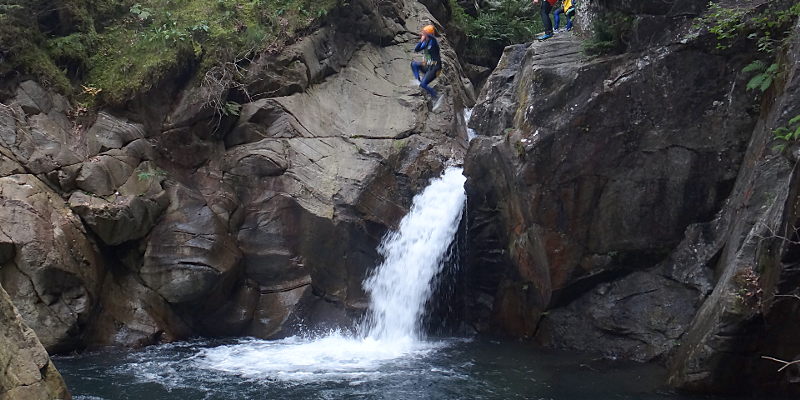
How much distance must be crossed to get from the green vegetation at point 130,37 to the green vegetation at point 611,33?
7488 mm

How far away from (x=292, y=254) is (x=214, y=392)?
4527 millimetres

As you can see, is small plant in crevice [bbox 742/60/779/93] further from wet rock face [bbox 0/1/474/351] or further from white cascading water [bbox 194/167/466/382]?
wet rock face [bbox 0/1/474/351]

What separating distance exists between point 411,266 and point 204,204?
4.45 metres

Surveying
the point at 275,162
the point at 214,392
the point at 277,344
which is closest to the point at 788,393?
the point at 214,392

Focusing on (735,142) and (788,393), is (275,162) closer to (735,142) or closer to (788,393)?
(735,142)

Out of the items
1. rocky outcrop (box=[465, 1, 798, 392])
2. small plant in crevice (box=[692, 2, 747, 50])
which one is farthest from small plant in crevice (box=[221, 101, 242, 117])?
small plant in crevice (box=[692, 2, 747, 50])

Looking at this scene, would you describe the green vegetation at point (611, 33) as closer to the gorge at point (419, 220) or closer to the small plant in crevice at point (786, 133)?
the gorge at point (419, 220)

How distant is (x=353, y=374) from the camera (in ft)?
33.4

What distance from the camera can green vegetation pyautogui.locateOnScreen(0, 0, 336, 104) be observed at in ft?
45.0

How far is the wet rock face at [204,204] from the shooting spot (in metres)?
11.8

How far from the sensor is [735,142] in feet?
34.6

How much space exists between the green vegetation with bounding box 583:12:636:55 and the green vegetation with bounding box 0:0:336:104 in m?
7.49

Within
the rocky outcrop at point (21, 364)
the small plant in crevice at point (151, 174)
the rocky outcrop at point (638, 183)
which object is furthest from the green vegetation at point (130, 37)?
the rocky outcrop at point (21, 364)

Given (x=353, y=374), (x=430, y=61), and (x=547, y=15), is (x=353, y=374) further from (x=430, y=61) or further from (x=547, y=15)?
(x=547, y=15)
